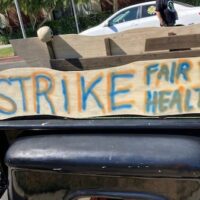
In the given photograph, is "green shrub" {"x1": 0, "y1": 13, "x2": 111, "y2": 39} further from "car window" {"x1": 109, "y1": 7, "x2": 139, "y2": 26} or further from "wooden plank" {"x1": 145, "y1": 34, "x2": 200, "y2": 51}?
"wooden plank" {"x1": 145, "y1": 34, "x2": 200, "y2": 51}

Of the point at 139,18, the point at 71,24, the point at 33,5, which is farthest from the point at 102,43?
the point at 71,24

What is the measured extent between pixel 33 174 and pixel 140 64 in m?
0.53

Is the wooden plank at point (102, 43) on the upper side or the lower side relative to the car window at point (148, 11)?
upper

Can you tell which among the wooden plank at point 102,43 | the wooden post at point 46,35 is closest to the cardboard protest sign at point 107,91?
the wooden post at point 46,35

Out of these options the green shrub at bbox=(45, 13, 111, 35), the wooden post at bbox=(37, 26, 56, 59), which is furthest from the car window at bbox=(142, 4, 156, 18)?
the green shrub at bbox=(45, 13, 111, 35)

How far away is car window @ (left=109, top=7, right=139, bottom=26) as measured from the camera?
524 inches

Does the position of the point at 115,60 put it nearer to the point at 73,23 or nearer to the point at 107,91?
the point at 107,91

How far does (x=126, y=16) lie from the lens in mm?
13461

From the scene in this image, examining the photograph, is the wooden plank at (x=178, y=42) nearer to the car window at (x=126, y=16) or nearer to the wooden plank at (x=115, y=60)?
the wooden plank at (x=115, y=60)

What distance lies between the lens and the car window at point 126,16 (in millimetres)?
13305

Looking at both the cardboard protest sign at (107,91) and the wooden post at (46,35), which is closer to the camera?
the cardboard protest sign at (107,91)

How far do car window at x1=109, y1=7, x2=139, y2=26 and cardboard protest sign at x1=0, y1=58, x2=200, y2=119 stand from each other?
11.7 meters

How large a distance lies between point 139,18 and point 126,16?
0.52 m

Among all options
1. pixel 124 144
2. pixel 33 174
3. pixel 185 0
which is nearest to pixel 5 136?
pixel 33 174
